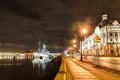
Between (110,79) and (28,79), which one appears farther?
(28,79)

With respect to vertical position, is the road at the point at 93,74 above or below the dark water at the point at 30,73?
above

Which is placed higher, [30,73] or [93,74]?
[93,74]

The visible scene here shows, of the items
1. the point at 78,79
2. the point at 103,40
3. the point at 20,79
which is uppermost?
the point at 103,40

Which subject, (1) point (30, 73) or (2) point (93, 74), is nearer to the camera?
(2) point (93, 74)

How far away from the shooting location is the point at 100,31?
196 metres

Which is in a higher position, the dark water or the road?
the road

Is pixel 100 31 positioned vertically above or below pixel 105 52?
above

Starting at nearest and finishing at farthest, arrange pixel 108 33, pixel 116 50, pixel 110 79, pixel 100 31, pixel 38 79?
pixel 110 79 < pixel 38 79 < pixel 116 50 < pixel 108 33 < pixel 100 31

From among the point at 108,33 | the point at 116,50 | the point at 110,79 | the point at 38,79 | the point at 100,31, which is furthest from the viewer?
the point at 100,31

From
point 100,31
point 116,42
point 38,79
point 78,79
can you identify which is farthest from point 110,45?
point 78,79

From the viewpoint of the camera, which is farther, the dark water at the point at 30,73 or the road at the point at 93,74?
the dark water at the point at 30,73

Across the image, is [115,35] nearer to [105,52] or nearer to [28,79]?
[105,52]

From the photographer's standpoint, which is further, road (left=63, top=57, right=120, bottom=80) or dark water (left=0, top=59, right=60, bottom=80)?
dark water (left=0, top=59, right=60, bottom=80)

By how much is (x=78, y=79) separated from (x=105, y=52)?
152254 mm
